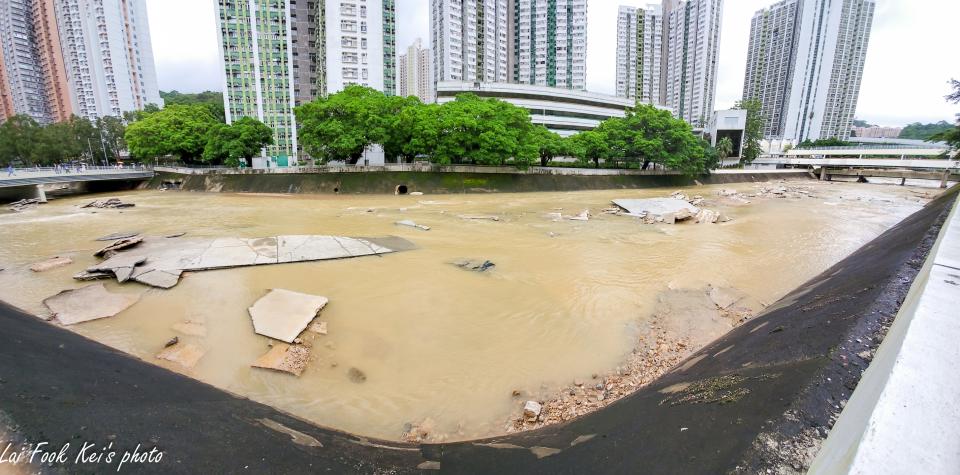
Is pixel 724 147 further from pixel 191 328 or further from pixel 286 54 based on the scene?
pixel 191 328

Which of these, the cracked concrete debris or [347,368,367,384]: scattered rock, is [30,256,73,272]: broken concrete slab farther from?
[347,368,367,384]: scattered rock

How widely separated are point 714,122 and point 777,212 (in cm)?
5050

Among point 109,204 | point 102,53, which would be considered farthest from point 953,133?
point 102,53

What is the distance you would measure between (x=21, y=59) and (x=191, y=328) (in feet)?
455

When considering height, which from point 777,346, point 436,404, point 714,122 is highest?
point 714,122

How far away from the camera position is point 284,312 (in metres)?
7.96

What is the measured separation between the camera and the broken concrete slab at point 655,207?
2212cm

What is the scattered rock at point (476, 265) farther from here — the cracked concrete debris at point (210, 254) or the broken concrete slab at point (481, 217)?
the broken concrete slab at point (481, 217)

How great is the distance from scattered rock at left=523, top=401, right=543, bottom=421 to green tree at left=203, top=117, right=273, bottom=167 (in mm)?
44743

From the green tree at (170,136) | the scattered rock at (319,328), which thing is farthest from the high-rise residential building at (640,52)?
the scattered rock at (319,328)

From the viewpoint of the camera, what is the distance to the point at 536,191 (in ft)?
127

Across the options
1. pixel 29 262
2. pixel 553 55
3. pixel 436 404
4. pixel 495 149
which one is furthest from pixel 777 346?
pixel 553 55

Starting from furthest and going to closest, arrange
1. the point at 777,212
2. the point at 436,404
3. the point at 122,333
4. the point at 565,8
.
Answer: the point at 565,8
the point at 777,212
the point at 122,333
the point at 436,404

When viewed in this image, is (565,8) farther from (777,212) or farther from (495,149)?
(777,212)
